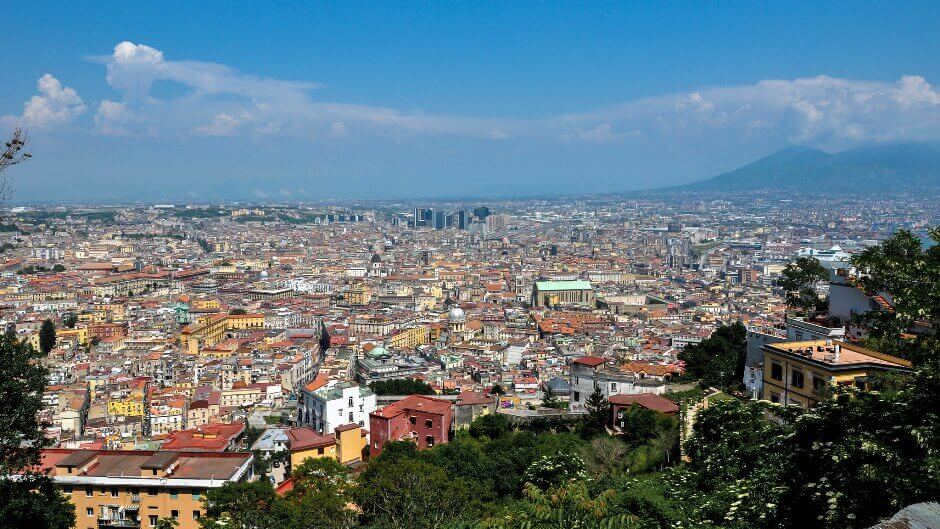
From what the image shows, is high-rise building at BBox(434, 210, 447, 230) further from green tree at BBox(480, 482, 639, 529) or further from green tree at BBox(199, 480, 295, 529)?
green tree at BBox(480, 482, 639, 529)

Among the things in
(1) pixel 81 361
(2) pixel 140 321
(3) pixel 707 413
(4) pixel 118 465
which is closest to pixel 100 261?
(2) pixel 140 321

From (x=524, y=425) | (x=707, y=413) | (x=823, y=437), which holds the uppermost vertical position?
(x=823, y=437)

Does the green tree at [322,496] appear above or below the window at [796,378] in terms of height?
below

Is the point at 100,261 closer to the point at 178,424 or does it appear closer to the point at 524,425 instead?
the point at 178,424

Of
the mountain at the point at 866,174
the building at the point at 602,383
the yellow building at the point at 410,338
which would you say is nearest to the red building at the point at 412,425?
the building at the point at 602,383

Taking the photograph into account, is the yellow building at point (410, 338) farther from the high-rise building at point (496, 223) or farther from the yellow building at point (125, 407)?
the high-rise building at point (496, 223)

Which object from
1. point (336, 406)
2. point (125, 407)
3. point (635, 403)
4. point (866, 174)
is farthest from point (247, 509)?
point (866, 174)

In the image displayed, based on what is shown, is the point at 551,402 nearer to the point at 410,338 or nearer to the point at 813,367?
the point at 813,367
